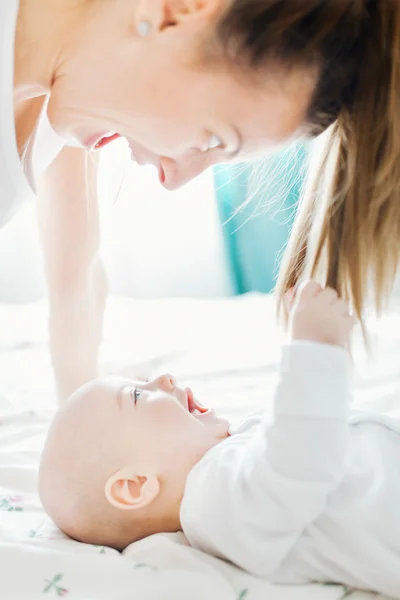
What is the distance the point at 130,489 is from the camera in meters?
0.97

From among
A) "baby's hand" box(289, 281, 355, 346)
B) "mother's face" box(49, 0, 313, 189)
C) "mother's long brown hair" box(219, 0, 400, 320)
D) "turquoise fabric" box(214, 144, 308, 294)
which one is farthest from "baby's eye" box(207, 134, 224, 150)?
"turquoise fabric" box(214, 144, 308, 294)

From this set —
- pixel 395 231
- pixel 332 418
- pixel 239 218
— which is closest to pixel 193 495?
pixel 332 418

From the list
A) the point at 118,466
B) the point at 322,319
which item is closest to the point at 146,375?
the point at 118,466

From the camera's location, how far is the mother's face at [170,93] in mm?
896

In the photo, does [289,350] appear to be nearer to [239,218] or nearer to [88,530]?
[88,530]

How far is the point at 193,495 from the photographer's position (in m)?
0.94

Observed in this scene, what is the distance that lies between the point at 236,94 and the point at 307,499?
1.54 ft

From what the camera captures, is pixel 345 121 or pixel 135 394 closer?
pixel 345 121

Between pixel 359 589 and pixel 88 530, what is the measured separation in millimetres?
338

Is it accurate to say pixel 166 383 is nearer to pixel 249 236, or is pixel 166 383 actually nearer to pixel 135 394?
pixel 135 394

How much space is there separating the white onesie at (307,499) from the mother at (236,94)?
0.19m

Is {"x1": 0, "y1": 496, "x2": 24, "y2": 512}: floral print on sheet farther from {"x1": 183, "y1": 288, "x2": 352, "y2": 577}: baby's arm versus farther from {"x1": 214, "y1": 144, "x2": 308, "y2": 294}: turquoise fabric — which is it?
{"x1": 214, "y1": 144, "x2": 308, "y2": 294}: turquoise fabric

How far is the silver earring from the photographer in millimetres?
914

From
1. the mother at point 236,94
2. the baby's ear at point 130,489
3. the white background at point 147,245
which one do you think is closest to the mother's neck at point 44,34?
the mother at point 236,94
